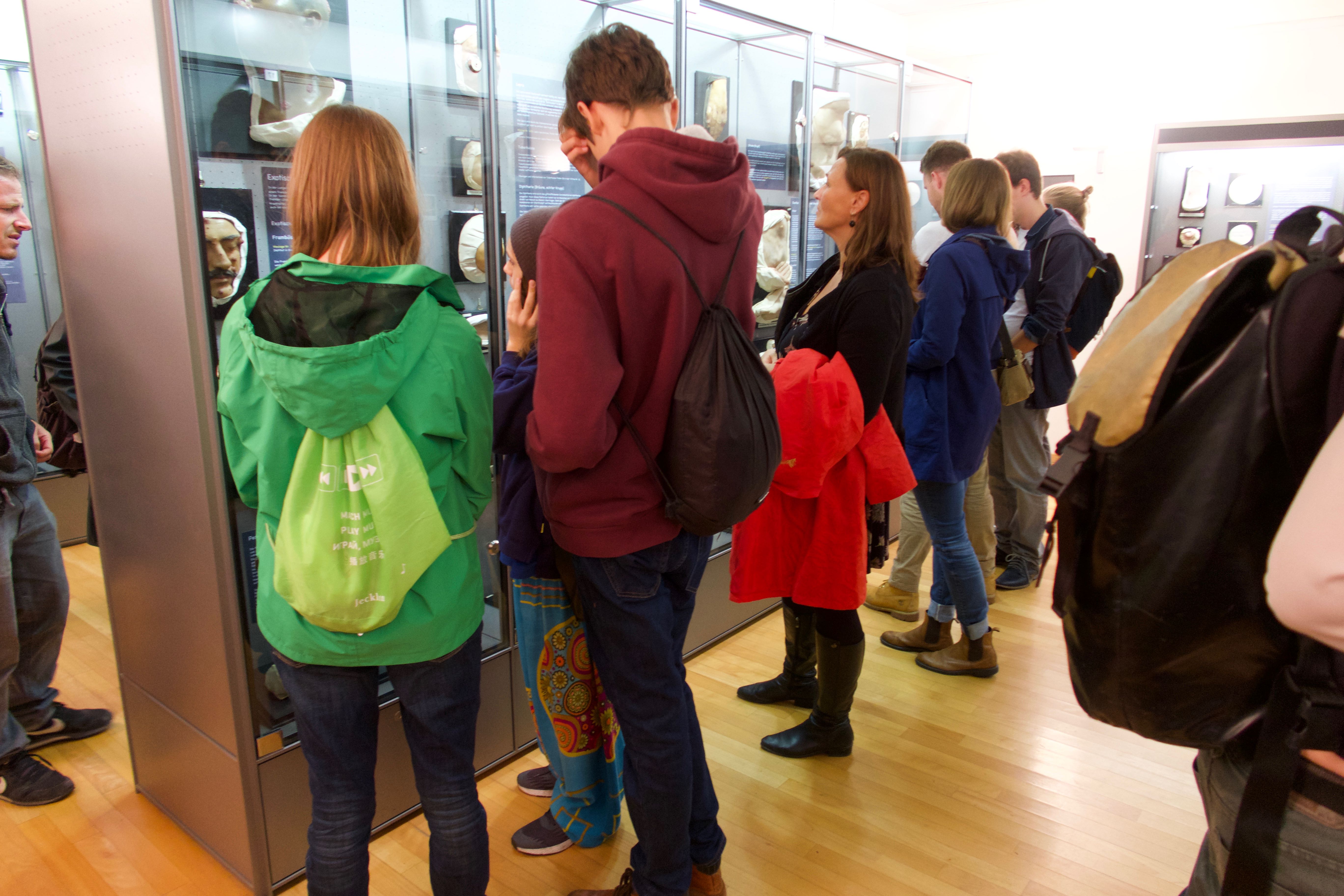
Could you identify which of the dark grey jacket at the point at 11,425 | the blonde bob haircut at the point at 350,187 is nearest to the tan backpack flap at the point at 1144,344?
the blonde bob haircut at the point at 350,187

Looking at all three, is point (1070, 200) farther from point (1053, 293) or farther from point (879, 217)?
point (879, 217)

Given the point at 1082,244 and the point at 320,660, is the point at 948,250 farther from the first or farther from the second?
the point at 320,660

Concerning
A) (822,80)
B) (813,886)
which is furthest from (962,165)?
(813,886)

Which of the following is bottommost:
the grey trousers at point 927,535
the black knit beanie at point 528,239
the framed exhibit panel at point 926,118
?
the grey trousers at point 927,535

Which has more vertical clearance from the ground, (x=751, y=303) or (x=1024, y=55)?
(x=1024, y=55)

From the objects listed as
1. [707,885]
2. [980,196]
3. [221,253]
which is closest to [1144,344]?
[707,885]

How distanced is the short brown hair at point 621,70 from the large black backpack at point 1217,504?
0.88 m

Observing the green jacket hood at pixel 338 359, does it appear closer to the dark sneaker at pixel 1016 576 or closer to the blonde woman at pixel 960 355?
the blonde woman at pixel 960 355

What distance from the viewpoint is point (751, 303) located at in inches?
64.7

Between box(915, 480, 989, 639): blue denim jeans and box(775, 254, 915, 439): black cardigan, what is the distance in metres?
0.64

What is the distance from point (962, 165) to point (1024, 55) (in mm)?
3896

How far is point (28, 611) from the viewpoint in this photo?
99.7 inches

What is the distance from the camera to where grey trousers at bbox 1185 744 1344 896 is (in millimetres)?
904

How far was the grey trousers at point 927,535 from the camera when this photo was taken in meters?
3.41
